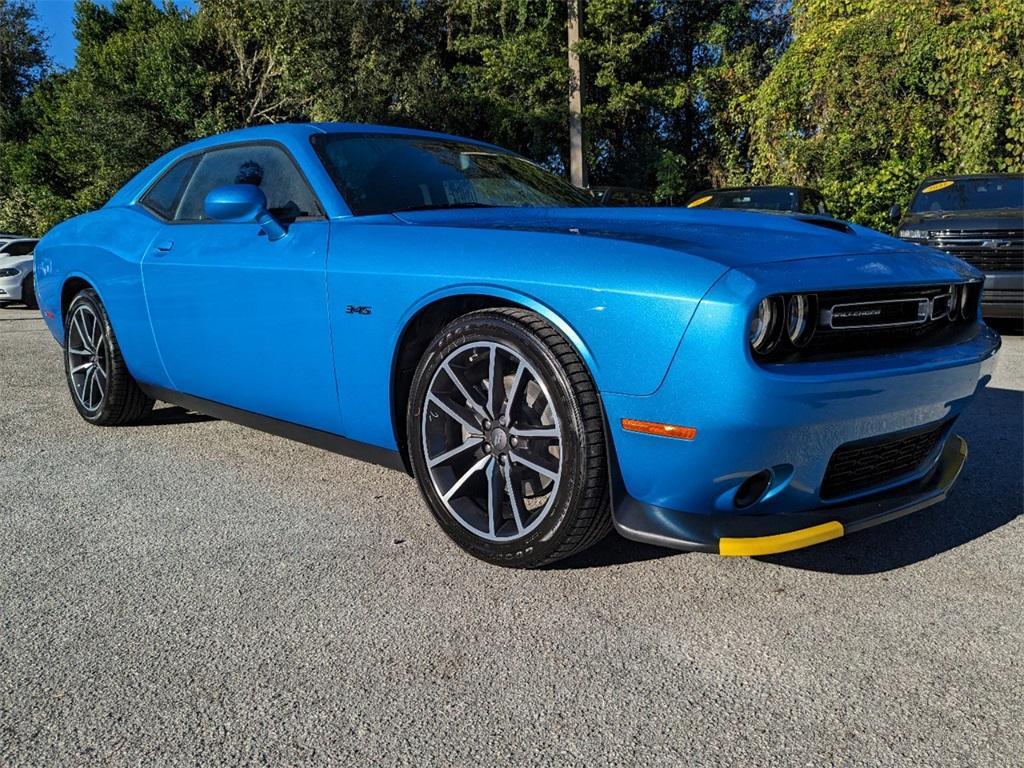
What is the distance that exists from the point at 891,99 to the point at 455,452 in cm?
1373

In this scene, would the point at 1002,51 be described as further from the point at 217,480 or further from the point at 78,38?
the point at 78,38

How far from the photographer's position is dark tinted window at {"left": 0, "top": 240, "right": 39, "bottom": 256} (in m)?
13.4

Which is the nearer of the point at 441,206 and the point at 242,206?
the point at 242,206

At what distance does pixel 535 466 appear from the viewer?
241cm

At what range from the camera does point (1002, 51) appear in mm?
12578

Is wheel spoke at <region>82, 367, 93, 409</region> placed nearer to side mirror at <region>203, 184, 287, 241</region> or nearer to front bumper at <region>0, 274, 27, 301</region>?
→ side mirror at <region>203, 184, 287, 241</region>

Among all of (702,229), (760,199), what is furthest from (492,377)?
(760,199)

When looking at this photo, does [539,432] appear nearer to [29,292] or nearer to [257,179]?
[257,179]

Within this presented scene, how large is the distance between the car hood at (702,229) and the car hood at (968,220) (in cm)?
581

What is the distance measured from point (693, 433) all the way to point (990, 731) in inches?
33.8

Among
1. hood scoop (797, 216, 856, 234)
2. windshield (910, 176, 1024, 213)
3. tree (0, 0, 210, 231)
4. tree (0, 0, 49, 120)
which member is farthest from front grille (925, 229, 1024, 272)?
tree (0, 0, 49, 120)

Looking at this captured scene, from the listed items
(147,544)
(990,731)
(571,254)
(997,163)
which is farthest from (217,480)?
(997,163)

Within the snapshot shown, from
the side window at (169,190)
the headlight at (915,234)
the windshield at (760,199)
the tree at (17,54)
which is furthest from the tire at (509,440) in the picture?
the tree at (17,54)

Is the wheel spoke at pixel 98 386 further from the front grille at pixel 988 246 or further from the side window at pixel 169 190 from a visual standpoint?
the front grille at pixel 988 246
